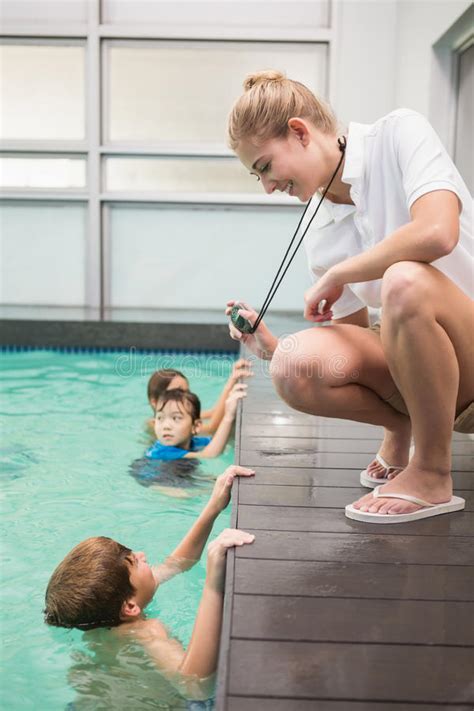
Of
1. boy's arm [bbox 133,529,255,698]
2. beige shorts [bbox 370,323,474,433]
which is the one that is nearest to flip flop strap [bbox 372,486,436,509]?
beige shorts [bbox 370,323,474,433]

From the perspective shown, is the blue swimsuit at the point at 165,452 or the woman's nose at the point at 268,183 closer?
the woman's nose at the point at 268,183

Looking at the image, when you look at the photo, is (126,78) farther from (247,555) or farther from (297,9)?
(247,555)

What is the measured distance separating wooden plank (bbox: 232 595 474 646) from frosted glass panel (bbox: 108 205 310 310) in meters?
5.84

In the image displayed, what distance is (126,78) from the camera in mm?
6930


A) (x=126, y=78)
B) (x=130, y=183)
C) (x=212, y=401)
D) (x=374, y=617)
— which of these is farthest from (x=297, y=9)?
(x=374, y=617)

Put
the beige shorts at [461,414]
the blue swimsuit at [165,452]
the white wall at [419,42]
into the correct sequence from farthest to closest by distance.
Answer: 1. the white wall at [419,42]
2. the blue swimsuit at [165,452]
3. the beige shorts at [461,414]

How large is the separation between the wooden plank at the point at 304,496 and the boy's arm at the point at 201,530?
69mm

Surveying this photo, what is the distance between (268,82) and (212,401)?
309cm

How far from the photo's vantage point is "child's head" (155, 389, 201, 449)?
325 cm

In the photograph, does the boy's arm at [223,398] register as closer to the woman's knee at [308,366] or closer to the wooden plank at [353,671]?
the woman's knee at [308,366]

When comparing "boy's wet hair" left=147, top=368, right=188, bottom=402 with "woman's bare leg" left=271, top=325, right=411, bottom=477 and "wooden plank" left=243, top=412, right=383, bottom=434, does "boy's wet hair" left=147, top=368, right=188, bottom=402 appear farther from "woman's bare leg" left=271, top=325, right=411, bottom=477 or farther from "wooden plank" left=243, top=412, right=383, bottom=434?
"woman's bare leg" left=271, top=325, right=411, bottom=477

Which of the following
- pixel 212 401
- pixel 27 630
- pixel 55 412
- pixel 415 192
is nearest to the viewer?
pixel 415 192

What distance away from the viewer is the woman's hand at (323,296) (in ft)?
6.01

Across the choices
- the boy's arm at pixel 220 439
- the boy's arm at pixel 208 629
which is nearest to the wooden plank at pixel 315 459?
the boy's arm at pixel 208 629
